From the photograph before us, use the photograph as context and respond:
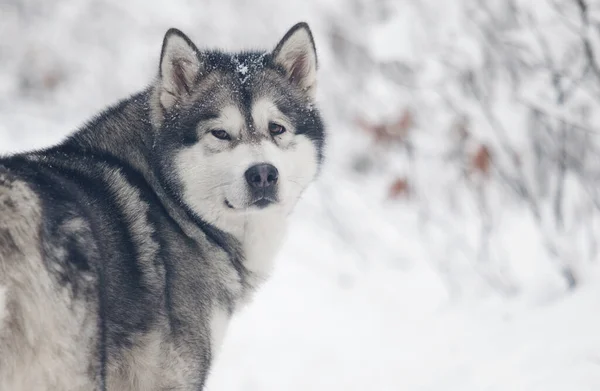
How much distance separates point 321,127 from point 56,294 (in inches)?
65.9

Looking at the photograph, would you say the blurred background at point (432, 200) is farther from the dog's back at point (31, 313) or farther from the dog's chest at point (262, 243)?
the dog's back at point (31, 313)

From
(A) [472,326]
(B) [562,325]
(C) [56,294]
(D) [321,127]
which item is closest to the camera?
(C) [56,294]

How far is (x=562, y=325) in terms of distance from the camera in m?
4.48

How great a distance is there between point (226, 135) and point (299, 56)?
2.02ft

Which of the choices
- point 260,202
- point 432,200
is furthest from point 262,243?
point 432,200

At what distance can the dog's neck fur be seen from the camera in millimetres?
3271

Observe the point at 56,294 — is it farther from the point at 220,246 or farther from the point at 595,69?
the point at 595,69

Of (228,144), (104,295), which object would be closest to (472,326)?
(228,144)

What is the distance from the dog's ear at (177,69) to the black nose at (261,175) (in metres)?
0.49

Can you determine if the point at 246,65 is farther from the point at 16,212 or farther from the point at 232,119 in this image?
the point at 16,212

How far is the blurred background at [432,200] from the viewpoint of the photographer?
4652mm

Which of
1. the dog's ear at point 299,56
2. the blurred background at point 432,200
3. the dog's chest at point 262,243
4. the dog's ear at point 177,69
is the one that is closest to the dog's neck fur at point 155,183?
the dog's chest at point 262,243

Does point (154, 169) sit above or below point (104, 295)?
above

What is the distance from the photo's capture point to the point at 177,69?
3.40 meters
